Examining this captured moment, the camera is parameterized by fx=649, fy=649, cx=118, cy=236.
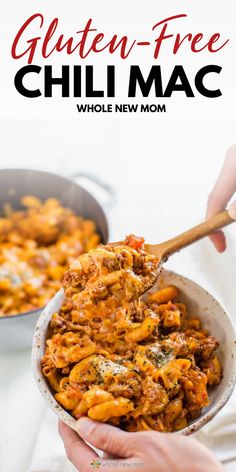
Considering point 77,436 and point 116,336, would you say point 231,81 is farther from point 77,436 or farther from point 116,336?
point 77,436

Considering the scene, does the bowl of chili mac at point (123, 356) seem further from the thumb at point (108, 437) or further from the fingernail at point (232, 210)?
the fingernail at point (232, 210)

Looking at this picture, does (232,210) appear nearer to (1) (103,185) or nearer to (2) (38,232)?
(1) (103,185)

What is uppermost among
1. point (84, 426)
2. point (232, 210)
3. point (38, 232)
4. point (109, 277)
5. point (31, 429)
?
point (232, 210)

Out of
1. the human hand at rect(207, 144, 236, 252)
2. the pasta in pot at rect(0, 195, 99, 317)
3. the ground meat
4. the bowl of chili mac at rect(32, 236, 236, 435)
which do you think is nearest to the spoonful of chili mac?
the bowl of chili mac at rect(32, 236, 236, 435)

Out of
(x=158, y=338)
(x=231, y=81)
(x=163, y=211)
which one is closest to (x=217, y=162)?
(x=163, y=211)

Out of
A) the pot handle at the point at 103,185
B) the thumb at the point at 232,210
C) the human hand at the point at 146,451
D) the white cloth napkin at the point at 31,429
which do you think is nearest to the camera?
the human hand at the point at 146,451

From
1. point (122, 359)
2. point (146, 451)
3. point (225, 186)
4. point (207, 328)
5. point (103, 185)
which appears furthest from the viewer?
point (103, 185)

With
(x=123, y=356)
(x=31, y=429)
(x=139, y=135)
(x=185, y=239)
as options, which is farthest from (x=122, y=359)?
(x=139, y=135)

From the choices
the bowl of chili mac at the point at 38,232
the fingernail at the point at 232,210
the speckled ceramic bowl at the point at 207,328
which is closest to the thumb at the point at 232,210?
the fingernail at the point at 232,210
